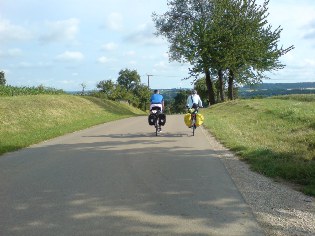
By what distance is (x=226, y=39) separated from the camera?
140ft

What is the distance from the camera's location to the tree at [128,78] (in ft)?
A: 321

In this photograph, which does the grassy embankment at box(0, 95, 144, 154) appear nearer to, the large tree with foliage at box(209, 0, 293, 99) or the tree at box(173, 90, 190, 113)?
the large tree with foliage at box(209, 0, 293, 99)

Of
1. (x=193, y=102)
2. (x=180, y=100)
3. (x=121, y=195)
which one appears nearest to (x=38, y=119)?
(x=193, y=102)

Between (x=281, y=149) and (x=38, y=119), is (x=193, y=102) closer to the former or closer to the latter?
(x=281, y=149)

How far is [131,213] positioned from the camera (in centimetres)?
571

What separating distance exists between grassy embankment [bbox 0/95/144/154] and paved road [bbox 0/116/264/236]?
12.2 feet

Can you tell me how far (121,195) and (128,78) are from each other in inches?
3642

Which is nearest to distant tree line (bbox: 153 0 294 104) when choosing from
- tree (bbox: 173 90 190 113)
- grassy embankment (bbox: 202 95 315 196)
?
grassy embankment (bbox: 202 95 315 196)

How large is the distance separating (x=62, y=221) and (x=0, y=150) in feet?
25.3

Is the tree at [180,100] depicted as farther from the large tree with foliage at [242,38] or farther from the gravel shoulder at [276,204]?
the gravel shoulder at [276,204]

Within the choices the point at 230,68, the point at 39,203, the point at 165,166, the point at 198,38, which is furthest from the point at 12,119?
the point at 230,68

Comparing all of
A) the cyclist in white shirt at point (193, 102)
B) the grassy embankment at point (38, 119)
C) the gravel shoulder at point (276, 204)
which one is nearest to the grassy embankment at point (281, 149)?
the gravel shoulder at point (276, 204)

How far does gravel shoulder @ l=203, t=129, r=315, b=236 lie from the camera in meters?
5.20

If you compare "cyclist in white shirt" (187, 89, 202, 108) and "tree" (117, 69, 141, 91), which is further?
"tree" (117, 69, 141, 91)
